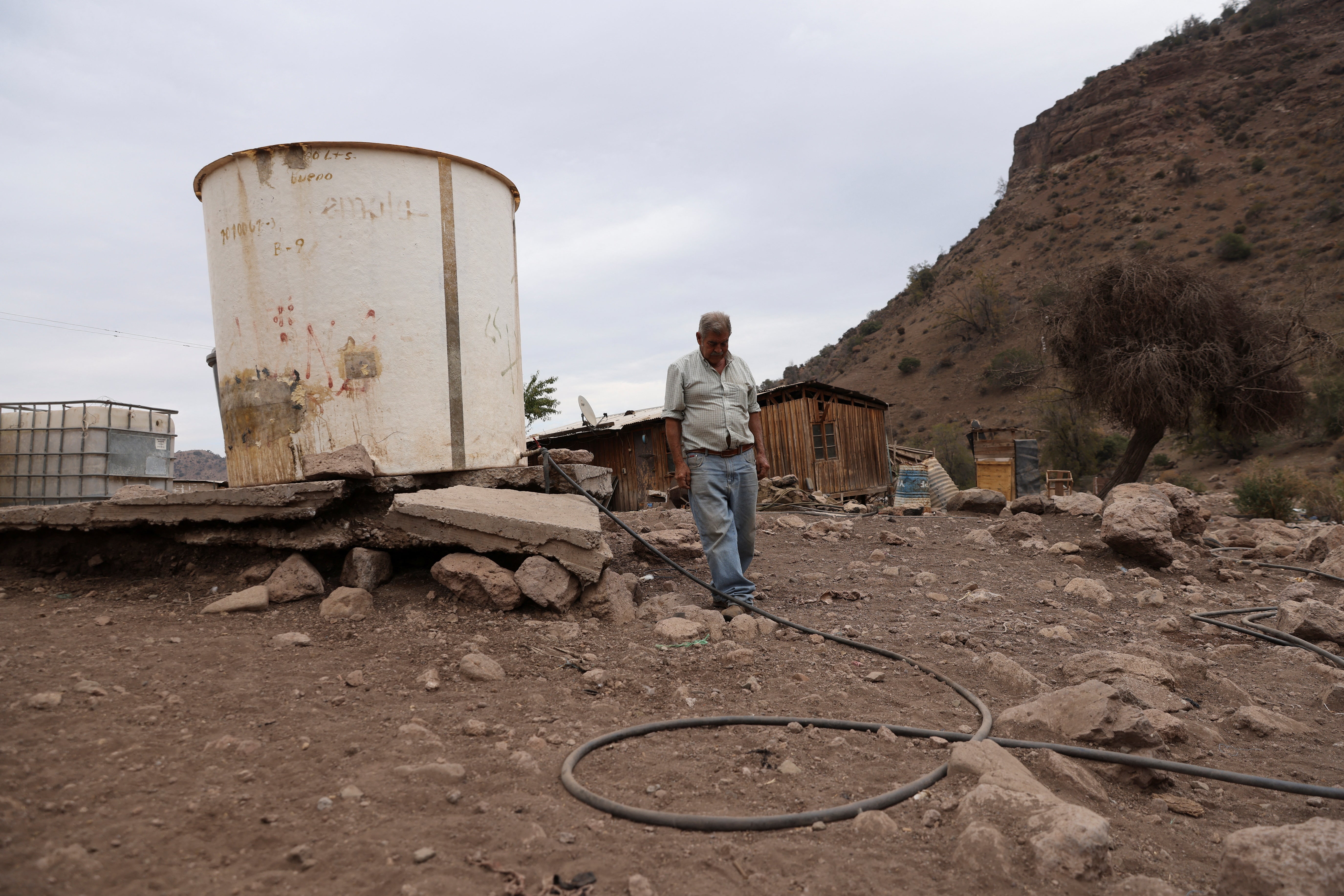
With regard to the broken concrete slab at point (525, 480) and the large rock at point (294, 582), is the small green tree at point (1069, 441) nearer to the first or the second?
the broken concrete slab at point (525, 480)

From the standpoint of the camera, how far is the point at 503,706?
9.32ft

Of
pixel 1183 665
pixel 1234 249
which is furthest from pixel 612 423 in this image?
pixel 1234 249

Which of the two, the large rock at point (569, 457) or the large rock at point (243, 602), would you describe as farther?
the large rock at point (569, 457)

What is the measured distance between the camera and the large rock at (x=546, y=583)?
155 inches

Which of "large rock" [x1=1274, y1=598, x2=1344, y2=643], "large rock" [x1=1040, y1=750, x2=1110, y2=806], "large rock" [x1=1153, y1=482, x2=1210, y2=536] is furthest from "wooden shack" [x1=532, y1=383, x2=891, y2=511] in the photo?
"large rock" [x1=1040, y1=750, x2=1110, y2=806]

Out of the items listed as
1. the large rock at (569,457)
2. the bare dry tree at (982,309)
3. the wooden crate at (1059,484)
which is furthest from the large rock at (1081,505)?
the bare dry tree at (982,309)

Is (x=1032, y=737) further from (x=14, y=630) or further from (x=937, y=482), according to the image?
(x=937, y=482)

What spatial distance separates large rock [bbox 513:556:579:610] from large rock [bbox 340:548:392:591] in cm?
85

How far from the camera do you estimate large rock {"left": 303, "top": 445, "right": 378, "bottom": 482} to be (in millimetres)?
4199

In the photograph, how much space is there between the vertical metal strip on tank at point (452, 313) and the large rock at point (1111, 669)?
3.56 meters

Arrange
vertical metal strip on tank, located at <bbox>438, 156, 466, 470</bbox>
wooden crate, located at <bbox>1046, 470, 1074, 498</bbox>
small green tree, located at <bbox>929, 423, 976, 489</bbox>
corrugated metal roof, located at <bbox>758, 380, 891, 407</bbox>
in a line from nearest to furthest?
1. vertical metal strip on tank, located at <bbox>438, 156, 466, 470</bbox>
2. wooden crate, located at <bbox>1046, 470, 1074, 498</bbox>
3. corrugated metal roof, located at <bbox>758, 380, 891, 407</bbox>
4. small green tree, located at <bbox>929, 423, 976, 489</bbox>

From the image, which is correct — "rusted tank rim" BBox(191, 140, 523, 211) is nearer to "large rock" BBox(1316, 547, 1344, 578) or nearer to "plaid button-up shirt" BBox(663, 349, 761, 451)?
"plaid button-up shirt" BBox(663, 349, 761, 451)

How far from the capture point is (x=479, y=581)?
3994 mm

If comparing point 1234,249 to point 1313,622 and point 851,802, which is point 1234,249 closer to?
point 1313,622
